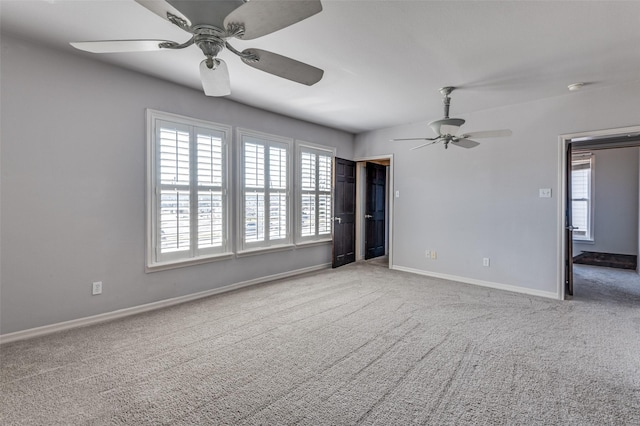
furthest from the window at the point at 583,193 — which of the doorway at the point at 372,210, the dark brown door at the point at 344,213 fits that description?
the dark brown door at the point at 344,213

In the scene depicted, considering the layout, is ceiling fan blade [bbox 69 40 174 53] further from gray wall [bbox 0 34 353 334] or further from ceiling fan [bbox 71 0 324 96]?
gray wall [bbox 0 34 353 334]

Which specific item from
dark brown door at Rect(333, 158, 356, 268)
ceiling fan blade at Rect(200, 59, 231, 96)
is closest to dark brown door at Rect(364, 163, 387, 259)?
dark brown door at Rect(333, 158, 356, 268)

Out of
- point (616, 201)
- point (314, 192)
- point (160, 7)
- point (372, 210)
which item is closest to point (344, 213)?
point (314, 192)

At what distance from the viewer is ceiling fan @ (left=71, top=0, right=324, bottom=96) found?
131 centimetres

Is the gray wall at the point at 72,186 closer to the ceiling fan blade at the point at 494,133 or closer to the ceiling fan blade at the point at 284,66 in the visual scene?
the ceiling fan blade at the point at 284,66

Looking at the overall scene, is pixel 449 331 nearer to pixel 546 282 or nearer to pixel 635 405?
pixel 635 405

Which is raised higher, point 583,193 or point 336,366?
point 583,193

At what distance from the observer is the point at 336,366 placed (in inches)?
92.6

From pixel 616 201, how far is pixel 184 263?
26.9ft

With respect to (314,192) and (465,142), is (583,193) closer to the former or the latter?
(465,142)

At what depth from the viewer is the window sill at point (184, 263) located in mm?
3523

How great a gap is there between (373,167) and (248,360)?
5198 millimetres

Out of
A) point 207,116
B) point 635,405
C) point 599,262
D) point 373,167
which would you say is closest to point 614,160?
point 599,262

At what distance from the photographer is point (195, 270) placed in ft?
12.8
